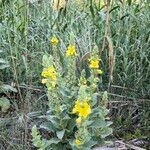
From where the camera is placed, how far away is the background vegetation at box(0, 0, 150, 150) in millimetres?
2705

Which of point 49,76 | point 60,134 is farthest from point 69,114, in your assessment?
point 49,76

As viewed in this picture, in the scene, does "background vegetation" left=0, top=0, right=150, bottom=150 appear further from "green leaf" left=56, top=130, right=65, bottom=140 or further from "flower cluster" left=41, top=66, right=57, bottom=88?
"flower cluster" left=41, top=66, right=57, bottom=88

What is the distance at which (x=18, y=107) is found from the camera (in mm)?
2877

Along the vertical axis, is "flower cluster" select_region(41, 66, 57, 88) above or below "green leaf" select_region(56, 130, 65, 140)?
above

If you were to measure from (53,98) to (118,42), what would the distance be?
103cm

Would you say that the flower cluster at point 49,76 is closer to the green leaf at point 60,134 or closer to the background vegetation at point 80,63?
the green leaf at point 60,134

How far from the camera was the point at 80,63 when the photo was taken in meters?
2.87

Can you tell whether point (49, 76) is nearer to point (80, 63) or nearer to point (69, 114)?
point (69, 114)

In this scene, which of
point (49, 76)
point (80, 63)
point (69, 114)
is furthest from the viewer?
point (80, 63)

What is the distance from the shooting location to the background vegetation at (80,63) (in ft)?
8.87

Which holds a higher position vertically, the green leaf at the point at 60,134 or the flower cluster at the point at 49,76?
the flower cluster at the point at 49,76

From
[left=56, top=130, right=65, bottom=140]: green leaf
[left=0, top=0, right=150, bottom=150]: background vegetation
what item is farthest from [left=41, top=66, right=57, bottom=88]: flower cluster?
[left=0, top=0, right=150, bottom=150]: background vegetation

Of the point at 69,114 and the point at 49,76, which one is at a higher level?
the point at 49,76

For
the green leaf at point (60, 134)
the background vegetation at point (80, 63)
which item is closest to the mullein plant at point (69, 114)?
the green leaf at point (60, 134)
